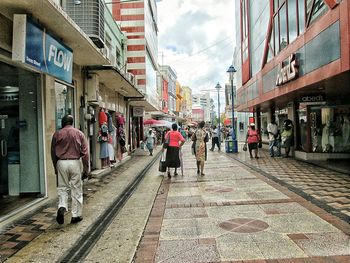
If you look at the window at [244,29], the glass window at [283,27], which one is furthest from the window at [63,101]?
the window at [244,29]

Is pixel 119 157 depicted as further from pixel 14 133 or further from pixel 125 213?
pixel 125 213

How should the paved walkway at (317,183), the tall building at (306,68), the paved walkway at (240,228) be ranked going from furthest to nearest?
the tall building at (306,68)
the paved walkway at (317,183)
the paved walkway at (240,228)

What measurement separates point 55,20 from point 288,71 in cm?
879

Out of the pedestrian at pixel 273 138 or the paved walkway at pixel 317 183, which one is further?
the pedestrian at pixel 273 138

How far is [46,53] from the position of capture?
6180mm

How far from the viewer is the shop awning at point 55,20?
5.35 meters

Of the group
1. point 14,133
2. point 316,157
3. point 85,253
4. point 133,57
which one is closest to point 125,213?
point 85,253

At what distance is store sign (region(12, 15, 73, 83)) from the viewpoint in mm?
5238

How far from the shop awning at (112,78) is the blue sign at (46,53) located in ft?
9.05

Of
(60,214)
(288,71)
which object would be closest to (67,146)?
(60,214)

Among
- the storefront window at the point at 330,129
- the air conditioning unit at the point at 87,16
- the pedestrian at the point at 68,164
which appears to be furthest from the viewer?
the storefront window at the point at 330,129

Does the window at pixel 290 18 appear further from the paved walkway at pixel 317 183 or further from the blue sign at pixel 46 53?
the blue sign at pixel 46 53

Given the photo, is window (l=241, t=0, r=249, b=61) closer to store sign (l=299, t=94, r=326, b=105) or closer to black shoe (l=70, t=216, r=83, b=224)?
store sign (l=299, t=94, r=326, b=105)

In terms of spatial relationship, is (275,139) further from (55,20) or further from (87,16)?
(55,20)
